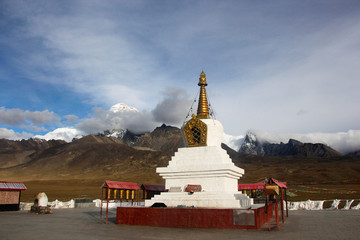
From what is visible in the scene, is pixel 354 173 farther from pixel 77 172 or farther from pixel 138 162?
pixel 77 172

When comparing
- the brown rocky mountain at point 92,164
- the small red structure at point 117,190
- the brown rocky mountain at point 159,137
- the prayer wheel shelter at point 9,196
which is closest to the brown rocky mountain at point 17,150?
the brown rocky mountain at point 92,164

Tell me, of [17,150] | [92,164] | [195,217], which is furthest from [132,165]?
[17,150]

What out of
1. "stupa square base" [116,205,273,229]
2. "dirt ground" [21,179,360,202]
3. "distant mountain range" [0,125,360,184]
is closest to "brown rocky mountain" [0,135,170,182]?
"distant mountain range" [0,125,360,184]

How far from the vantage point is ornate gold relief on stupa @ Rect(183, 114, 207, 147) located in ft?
59.0

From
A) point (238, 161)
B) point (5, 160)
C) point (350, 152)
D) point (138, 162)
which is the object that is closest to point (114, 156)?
point (138, 162)

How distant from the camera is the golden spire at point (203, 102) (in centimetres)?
1941

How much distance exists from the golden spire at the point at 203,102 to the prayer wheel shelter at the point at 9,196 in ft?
44.3

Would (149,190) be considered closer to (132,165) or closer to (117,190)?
(117,190)

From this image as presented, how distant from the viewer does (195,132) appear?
18.4 meters

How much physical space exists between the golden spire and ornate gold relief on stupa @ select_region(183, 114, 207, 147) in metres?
0.72

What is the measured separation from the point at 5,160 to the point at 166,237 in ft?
472

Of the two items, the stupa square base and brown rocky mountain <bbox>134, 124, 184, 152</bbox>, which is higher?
brown rocky mountain <bbox>134, 124, 184, 152</bbox>

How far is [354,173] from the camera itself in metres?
62.6

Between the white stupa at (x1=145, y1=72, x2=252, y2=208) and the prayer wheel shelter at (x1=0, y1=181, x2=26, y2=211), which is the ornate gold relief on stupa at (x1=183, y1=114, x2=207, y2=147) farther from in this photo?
the prayer wheel shelter at (x1=0, y1=181, x2=26, y2=211)
